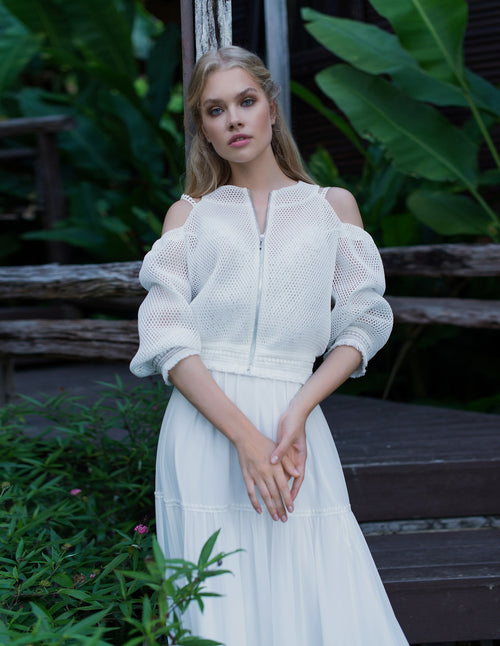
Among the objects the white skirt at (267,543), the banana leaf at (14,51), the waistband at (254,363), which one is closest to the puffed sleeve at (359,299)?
the waistband at (254,363)

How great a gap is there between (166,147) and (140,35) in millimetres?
4009

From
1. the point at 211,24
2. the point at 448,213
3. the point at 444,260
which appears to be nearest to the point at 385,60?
the point at 448,213

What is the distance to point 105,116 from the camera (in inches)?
244

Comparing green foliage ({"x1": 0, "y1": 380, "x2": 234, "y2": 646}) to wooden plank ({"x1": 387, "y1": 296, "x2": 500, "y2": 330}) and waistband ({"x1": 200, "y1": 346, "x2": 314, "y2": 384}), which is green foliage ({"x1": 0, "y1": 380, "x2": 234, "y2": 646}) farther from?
wooden plank ({"x1": 387, "y1": 296, "x2": 500, "y2": 330})

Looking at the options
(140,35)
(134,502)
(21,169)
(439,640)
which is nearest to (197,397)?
(134,502)

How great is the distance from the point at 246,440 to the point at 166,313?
38 centimetres

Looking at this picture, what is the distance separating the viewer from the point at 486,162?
499cm

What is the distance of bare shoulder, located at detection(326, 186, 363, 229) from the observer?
203cm

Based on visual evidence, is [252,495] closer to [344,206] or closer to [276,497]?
[276,497]

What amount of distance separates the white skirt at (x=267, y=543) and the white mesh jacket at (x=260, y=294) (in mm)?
102

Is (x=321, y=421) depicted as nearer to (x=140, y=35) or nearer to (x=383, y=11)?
(x=383, y=11)

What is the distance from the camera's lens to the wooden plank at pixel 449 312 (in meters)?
3.62

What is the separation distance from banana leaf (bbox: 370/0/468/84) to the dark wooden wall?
31.0 inches

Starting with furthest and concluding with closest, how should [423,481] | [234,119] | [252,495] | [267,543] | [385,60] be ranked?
[385,60], [423,481], [234,119], [267,543], [252,495]
